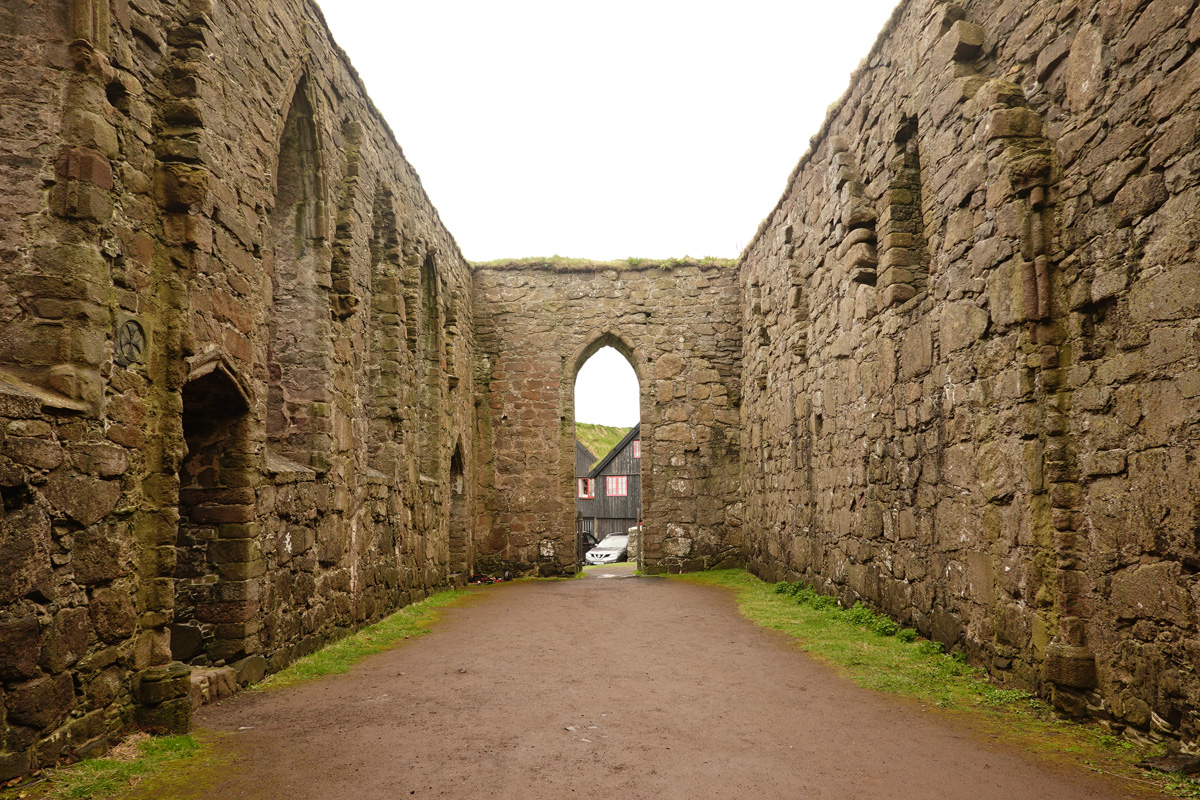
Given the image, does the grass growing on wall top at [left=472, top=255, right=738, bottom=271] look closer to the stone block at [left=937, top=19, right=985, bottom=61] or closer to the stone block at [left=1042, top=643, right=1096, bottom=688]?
the stone block at [left=937, top=19, right=985, bottom=61]

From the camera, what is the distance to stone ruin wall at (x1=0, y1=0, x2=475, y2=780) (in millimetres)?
3400

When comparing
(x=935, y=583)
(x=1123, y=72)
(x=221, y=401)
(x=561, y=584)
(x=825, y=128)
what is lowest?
(x=561, y=584)

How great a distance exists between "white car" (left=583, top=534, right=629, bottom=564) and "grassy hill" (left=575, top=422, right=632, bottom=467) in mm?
7841

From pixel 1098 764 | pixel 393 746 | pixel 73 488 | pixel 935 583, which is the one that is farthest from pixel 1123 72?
pixel 73 488

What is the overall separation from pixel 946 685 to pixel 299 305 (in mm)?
5920

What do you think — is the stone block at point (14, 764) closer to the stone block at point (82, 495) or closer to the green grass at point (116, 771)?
the green grass at point (116, 771)

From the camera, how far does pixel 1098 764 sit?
3461 mm

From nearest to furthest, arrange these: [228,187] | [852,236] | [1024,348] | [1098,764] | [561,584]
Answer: [1098,764]
[1024,348]
[228,187]
[852,236]
[561,584]

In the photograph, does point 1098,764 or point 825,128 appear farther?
point 825,128

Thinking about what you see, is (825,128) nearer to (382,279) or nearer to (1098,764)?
(382,279)

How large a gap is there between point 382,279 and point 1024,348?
6.92 metres

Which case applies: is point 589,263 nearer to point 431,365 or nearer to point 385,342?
point 431,365

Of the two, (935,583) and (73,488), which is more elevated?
(73,488)

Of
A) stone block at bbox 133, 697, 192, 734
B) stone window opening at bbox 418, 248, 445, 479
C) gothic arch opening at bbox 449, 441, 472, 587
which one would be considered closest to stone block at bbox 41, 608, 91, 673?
stone block at bbox 133, 697, 192, 734
